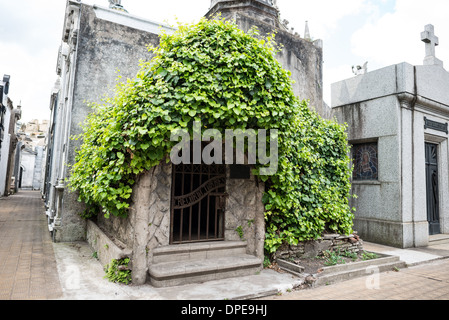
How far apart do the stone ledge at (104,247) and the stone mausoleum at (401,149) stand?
24.2ft

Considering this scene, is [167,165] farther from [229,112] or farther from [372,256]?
[372,256]

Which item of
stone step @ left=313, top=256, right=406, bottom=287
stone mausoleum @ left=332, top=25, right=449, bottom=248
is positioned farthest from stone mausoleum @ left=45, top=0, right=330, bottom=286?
stone mausoleum @ left=332, top=25, right=449, bottom=248

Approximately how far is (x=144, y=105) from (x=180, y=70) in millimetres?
777

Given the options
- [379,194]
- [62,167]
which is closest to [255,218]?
[379,194]

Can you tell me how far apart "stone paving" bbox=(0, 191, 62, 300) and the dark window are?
28.8ft

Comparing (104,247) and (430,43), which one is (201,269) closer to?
(104,247)

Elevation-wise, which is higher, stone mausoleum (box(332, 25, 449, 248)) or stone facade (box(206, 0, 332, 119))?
stone facade (box(206, 0, 332, 119))

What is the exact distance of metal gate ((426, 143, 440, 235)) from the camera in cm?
928

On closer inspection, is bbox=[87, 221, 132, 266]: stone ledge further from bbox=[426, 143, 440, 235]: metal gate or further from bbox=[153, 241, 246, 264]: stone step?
bbox=[426, 143, 440, 235]: metal gate

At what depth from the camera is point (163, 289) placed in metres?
4.26

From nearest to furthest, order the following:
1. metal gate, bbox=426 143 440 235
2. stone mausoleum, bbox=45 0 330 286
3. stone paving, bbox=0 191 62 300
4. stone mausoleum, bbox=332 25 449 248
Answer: stone paving, bbox=0 191 62 300
stone mausoleum, bbox=45 0 330 286
stone mausoleum, bbox=332 25 449 248
metal gate, bbox=426 143 440 235

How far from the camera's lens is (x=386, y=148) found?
28.3 ft

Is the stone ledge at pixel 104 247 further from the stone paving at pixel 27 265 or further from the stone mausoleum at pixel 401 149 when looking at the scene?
the stone mausoleum at pixel 401 149
